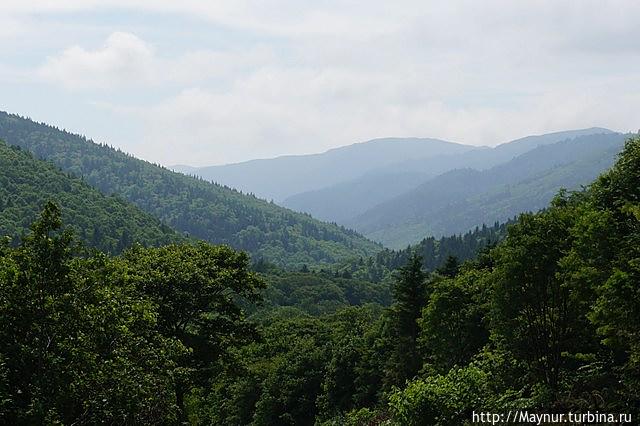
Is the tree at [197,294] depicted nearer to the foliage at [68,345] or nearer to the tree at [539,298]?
the foliage at [68,345]

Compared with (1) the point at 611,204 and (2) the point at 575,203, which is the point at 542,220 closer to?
(1) the point at 611,204

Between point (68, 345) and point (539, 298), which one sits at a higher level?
point (539, 298)

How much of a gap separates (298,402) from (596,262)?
4064cm

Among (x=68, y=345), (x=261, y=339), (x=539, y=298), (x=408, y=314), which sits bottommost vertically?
(x=408, y=314)

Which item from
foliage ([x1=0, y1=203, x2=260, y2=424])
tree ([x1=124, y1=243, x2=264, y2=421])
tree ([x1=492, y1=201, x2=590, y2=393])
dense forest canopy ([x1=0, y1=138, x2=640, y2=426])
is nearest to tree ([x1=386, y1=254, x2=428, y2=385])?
dense forest canopy ([x1=0, y1=138, x2=640, y2=426])

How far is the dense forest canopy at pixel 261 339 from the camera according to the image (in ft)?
45.6

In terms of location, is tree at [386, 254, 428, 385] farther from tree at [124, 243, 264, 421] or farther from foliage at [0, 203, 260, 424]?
foliage at [0, 203, 260, 424]

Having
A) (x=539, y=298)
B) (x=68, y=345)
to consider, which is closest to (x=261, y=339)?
(x=539, y=298)

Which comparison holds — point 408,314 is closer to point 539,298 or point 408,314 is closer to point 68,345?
point 539,298

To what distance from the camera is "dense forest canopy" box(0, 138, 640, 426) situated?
45.6 ft

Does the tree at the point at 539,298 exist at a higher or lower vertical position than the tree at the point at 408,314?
higher

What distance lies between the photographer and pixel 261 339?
2703 centimetres

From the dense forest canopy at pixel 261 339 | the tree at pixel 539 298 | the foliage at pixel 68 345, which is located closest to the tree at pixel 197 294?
the dense forest canopy at pixel 261 339

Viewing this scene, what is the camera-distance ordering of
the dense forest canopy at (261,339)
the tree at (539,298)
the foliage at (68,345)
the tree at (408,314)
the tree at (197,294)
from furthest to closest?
the tree at (408,314) < the tree at (197,294) < the tree at (539,298) < the dense forest canopy at (261,339) < the foliage at (68,345)
